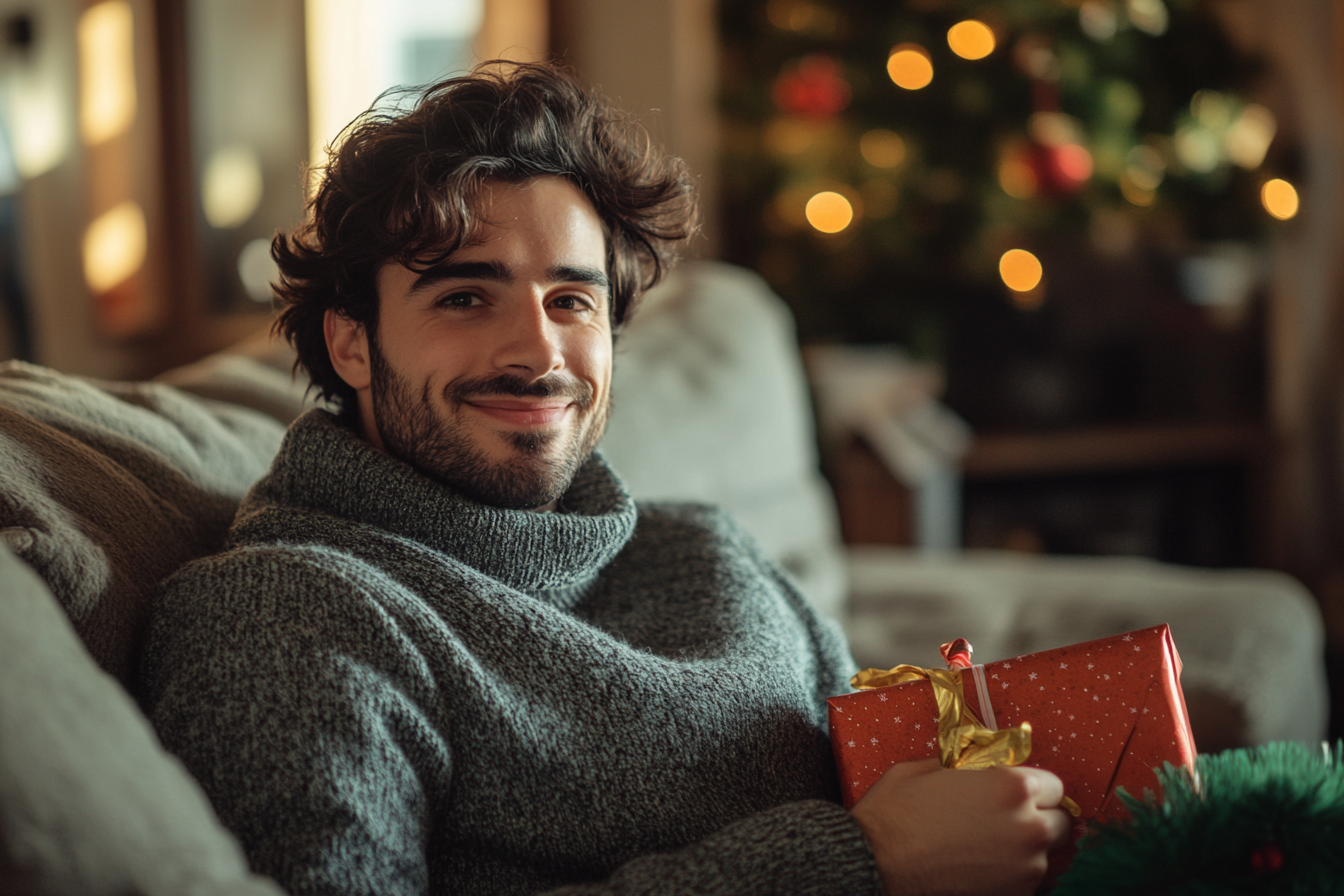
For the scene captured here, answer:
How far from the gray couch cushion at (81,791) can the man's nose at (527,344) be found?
1.26 feet

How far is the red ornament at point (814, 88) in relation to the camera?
291 centimetres

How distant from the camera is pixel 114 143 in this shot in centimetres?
218

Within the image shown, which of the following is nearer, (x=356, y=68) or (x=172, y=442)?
(x=172, y=442)

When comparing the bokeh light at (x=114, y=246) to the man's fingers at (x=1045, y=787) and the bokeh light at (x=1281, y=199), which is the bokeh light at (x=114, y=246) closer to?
the man's fingers at (x=1045, y=787)

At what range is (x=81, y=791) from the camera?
1.71ft

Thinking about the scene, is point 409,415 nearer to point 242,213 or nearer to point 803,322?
point 242,213

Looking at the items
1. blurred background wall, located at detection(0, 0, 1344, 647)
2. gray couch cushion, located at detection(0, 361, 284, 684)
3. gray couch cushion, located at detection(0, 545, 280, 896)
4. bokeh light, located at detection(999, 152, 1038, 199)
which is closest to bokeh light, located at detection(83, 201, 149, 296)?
blurred background wall, located at detection(0, 0, 1344, 647)

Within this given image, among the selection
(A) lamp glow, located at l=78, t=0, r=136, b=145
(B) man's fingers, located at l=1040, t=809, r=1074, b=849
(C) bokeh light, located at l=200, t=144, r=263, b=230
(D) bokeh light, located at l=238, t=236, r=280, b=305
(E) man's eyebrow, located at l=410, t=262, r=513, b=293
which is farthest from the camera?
(D) bokeh light, located at l=238, t=236, r=280, b=305

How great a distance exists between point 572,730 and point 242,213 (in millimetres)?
2005

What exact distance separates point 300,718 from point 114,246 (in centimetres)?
183

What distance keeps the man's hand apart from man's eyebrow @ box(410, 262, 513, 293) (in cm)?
51

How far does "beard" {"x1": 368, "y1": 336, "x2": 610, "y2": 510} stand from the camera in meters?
0.90

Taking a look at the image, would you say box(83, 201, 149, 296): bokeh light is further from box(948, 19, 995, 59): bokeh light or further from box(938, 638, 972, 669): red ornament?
box(948, 19, 995, 59): bokeh light

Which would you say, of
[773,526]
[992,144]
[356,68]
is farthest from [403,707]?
[992,144]
